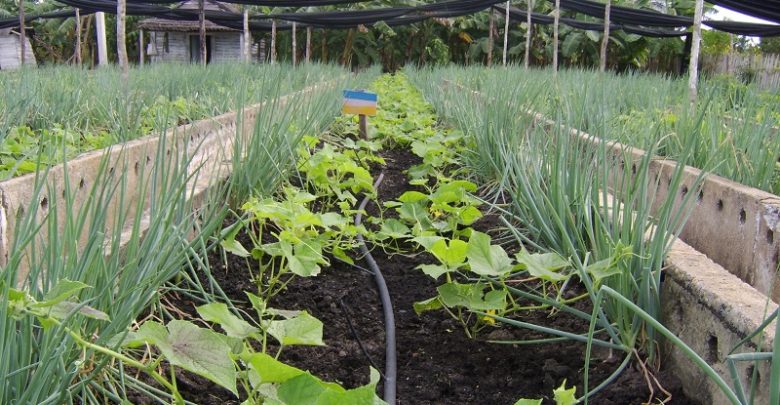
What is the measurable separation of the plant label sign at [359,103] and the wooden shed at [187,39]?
19.4 m

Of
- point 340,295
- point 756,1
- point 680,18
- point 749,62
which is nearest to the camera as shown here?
point 340,295

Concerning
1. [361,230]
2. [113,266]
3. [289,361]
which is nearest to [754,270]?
[361,230]

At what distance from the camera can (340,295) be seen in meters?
2.13

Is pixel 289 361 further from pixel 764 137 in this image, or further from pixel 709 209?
pixel 764 137

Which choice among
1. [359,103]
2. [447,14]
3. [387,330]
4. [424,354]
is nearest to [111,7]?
[447,14]

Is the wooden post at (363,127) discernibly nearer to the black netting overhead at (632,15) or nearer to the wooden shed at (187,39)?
the black netting overhead at (632,15)

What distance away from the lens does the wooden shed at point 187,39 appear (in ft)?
79.0

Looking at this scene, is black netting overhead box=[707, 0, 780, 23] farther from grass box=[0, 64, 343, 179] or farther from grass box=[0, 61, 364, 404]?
grass box=[0, 61, 364, 404]

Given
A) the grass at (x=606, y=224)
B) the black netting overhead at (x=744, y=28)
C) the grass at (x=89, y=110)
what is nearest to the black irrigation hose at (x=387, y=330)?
the grass at (x=606, y=224)

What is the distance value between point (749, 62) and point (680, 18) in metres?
5.35

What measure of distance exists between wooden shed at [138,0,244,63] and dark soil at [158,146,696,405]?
22.1 metres

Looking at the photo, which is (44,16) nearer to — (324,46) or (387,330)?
(324,46)

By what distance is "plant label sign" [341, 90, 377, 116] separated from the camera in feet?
15.3

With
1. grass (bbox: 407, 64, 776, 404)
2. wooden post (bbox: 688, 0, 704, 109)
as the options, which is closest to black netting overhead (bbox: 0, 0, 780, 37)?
wooden post (bbox: 688, 0, 704, 109)
